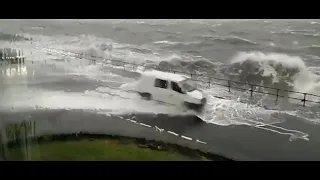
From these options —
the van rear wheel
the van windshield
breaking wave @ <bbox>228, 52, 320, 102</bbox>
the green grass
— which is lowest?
the green grass

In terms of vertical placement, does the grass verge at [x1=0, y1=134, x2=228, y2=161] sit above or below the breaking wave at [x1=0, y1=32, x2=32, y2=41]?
below

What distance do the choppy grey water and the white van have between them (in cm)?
5

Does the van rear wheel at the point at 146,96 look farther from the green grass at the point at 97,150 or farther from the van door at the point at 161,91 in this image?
the green grass at the point at 97,150

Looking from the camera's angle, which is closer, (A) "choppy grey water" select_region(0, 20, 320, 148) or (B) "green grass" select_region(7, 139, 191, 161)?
(A) "choppy grey water" select_region(0, 20, 320, 148)

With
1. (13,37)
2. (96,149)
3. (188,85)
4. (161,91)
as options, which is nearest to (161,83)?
(161,91)

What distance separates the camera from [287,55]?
2184 mm

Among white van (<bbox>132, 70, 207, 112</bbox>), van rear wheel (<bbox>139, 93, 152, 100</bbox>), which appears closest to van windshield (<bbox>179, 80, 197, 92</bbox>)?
white van (<bbox>132, 70, 207, 112</bbox>)

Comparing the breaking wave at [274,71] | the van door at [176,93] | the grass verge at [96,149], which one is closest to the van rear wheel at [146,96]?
the van door at [176,93]

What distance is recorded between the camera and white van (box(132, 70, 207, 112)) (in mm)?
2230

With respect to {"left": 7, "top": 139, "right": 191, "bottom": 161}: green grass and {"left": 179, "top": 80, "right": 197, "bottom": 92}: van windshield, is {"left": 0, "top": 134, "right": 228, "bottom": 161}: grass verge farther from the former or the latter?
{"left": 179, "top": 80, "right": 197, "bottom": 92}: van windshield

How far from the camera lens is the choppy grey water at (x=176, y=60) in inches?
85.6

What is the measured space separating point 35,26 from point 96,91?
55cm
